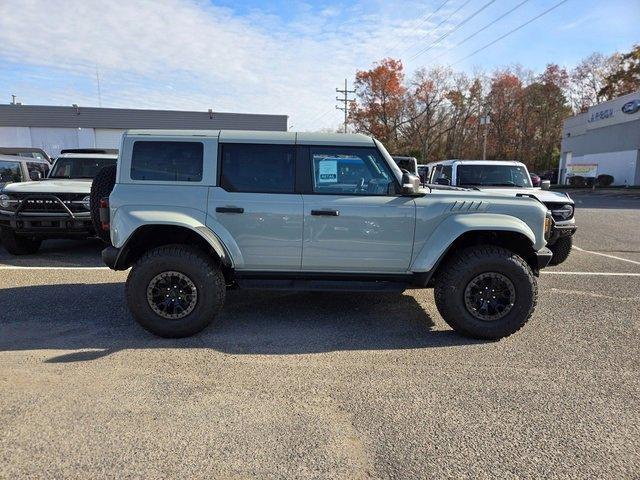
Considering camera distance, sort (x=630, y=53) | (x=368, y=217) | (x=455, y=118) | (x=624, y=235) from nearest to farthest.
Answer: (x=368, y=217), (x=624, y=235), (x=630, y=53), (x=455, y=118)

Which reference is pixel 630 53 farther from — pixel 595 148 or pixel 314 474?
pixel 314 474

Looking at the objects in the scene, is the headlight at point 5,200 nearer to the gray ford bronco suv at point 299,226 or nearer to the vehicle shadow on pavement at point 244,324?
the vehicle shadow on pavement at point 244,324

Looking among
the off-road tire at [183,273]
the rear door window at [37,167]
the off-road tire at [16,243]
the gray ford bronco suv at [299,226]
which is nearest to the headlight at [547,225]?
the gray ford bronco suv at [299,226]

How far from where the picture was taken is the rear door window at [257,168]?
168 inches

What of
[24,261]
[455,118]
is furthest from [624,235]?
[455,118]

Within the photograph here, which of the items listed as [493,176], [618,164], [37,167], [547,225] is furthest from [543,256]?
[618,164]

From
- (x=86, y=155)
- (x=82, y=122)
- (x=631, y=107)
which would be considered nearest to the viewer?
(x=86, y=155)

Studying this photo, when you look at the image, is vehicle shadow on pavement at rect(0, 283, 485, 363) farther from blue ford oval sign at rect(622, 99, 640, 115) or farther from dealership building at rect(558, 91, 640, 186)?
blue ford oval sign at rect(622, 99, 640, 115)

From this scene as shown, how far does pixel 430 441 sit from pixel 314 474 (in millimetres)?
765

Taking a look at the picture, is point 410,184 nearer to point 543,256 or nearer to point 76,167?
point 543,256

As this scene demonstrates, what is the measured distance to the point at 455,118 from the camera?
187 ft

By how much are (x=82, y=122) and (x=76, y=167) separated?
→ 32.9 metres

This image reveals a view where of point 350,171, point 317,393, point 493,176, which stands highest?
point 493,176

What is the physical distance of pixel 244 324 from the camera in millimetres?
4609
